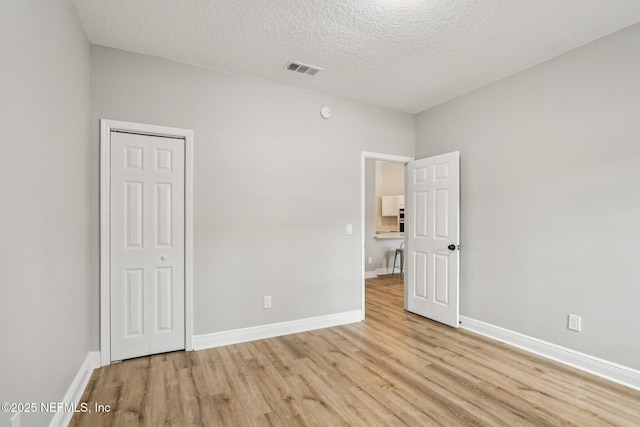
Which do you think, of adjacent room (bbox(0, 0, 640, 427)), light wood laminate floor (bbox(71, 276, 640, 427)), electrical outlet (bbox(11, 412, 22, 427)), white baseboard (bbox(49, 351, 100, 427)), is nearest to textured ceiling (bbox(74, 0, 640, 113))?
adjacent room (bbox(0, 0, 640, 427))

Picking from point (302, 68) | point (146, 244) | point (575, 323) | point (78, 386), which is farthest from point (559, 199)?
point (78, 386)

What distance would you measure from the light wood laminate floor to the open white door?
65 cm

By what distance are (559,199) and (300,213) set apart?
256 cm

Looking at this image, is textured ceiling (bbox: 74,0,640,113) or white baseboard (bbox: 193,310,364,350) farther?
white baseboard (bbox: 193,310,364,350)

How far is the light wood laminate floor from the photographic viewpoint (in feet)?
6.60

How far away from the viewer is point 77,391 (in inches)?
86.0

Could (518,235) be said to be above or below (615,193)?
below

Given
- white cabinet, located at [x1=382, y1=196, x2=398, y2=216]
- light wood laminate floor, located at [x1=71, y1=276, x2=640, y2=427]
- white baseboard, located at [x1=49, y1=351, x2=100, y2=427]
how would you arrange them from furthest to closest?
white cabinet, located at [x1=382, y1=196, x2=398, y2=216], light wood laminate floor, located at [x1=71, y1=276, x2=640, y2=427], white baseboard, located at [x1=49, y1=351, x2=100, y2=427]

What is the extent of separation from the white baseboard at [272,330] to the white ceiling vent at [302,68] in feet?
8.95

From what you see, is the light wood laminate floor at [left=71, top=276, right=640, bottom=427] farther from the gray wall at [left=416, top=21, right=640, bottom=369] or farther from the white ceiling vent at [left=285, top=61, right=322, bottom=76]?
the white ceiling vent at [left=285, top=61, right=322, bottom=76]

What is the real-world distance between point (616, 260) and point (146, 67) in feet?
14.5

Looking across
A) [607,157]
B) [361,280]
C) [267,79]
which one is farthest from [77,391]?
[607,157]

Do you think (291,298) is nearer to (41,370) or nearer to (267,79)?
(41,370)

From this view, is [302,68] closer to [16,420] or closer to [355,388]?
[355,388]
